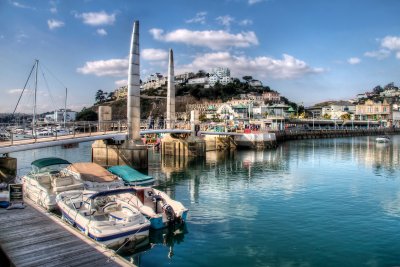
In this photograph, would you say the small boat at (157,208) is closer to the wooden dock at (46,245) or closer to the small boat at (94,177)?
the wooden dock at (46,245)

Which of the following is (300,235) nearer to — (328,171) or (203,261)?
(203,261)

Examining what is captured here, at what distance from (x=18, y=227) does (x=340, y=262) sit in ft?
50.2

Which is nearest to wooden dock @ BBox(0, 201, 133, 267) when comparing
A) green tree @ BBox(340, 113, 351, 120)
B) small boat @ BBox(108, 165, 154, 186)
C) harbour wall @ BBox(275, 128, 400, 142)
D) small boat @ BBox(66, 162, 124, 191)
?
small boat @ BBox(66, 162, 124, 191)

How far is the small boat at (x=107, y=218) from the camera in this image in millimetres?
16812

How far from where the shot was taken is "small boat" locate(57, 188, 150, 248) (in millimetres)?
16812

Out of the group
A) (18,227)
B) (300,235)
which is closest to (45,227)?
(18,227)

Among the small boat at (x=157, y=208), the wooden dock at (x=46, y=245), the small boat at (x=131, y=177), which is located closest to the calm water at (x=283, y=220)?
the small boat at (x=157, y=208)

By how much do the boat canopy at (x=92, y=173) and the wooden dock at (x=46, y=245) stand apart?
10324mm

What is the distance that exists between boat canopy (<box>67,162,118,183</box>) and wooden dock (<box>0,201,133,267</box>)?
10.3 m

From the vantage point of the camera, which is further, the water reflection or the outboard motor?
A: the outboard motor

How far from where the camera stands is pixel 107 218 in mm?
19391

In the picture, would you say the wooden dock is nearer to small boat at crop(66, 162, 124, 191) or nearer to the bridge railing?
small boat at crop(66, 162, 124, 191)

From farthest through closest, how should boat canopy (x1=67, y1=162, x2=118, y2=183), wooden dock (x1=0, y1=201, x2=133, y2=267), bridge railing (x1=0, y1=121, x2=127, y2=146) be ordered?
→ 1. bridge railing (x1=0, y1=121, x2=127, y2=146)
2. boat canopy (x1=67, y1=162, x2=118, y2=183)
3. wooden dock (x1=0, y1=201, x2=133, y2=267)

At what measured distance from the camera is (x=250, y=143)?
8188 centimetres
